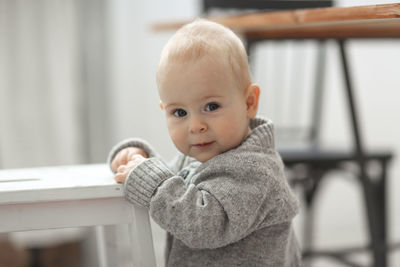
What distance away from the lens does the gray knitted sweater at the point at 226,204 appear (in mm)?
750

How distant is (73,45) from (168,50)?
4.89 ft

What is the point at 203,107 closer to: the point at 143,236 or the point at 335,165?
the point at 143,236

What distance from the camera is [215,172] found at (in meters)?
0.80

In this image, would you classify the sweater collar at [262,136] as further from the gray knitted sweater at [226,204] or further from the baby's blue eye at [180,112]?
the baby's blue eye at [180,112]

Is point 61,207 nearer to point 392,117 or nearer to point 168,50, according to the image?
point 168,50

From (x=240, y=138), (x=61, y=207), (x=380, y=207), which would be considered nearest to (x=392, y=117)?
(x=380, y=207)

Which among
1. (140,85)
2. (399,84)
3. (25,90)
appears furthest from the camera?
(399,84)

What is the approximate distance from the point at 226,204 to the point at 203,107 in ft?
0.52

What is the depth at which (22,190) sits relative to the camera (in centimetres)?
76

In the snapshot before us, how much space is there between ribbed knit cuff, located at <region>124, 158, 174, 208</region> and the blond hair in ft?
0.47

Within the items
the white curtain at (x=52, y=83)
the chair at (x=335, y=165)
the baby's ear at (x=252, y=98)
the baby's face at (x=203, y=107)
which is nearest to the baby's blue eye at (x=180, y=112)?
the baby's face at (x=203, y=107)

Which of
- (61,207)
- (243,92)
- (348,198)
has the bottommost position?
(348,198)

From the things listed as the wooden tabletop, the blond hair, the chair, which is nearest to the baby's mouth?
the blond hair

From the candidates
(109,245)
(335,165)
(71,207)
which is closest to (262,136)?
(71,207)
